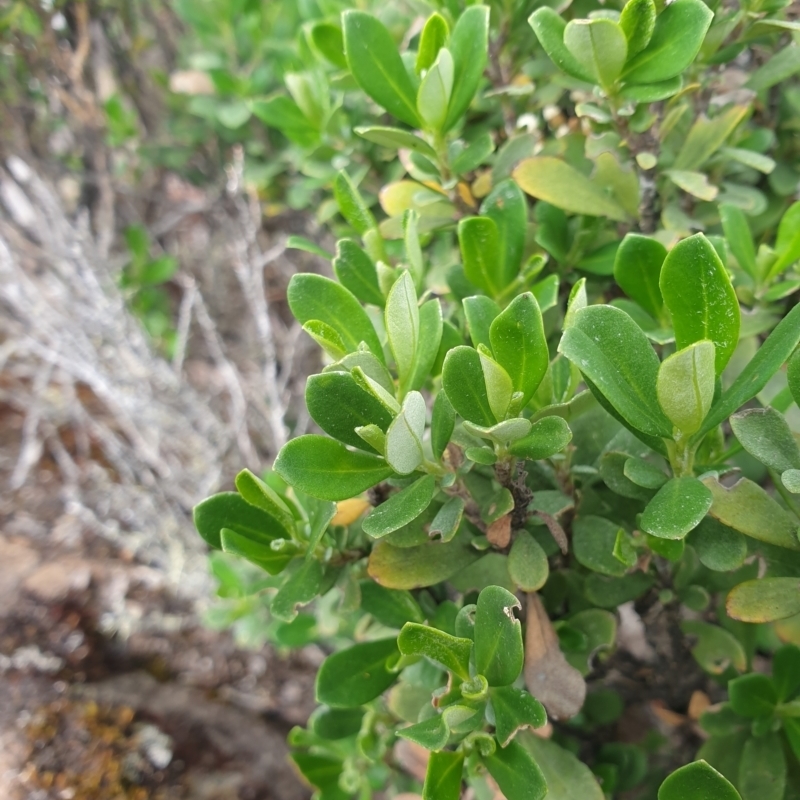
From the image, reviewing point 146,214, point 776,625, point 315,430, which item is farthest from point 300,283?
point 146,214

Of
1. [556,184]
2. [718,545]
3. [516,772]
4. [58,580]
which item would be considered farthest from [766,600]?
[58,580]

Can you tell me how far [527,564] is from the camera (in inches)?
23.2

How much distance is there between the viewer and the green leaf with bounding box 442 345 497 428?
0.50 metres

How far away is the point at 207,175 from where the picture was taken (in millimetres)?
1729

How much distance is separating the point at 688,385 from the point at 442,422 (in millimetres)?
200

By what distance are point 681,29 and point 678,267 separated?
28 centimetres

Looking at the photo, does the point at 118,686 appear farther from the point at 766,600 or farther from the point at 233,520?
the point at 766,600

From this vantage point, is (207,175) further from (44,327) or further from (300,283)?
(300,283)

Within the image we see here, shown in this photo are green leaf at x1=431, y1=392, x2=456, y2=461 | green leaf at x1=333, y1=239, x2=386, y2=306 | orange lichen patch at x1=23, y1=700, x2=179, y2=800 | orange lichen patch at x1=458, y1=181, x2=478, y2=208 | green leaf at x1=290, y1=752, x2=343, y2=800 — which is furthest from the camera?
orange lichen patch at x1=23, y1=700, x2=179, y2=800

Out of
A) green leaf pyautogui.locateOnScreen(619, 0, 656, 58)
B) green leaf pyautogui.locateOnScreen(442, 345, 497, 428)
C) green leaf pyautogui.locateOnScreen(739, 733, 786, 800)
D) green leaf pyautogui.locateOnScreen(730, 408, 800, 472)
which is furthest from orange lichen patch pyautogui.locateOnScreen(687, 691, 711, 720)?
green leaf pyautogui.locateOnScreen(619, 0, 656, 58)

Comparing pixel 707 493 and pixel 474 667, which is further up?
pixel 707 493

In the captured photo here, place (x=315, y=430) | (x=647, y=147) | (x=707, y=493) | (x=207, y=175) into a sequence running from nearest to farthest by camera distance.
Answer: (x=707, y=493), (x=647, y=147), (x=315, y=430), (x=207, y=175)

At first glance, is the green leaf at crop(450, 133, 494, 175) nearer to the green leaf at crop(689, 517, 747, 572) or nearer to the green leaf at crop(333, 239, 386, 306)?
the green leaf at crop(333, 239, 386, 306)

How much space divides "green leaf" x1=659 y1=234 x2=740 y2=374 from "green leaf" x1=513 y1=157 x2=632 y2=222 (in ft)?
0.84
